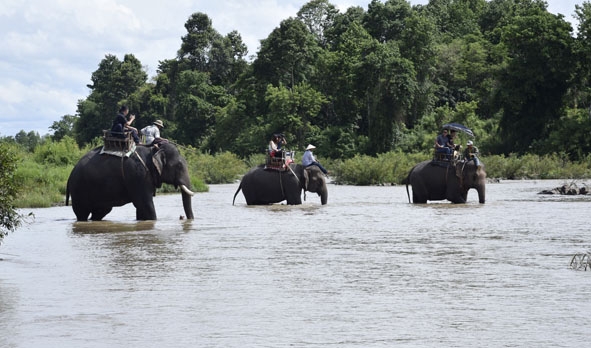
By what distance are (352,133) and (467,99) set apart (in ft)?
31.7

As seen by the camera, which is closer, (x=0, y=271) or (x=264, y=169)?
(x=0, y=271)

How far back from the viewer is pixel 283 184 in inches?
1118

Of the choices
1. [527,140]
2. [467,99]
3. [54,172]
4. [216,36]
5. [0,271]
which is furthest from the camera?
[216,36]

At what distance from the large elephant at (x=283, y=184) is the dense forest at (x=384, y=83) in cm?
2907

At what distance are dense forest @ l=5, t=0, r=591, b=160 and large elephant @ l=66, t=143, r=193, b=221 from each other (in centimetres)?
3590

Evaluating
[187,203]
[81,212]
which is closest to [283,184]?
[187,203]

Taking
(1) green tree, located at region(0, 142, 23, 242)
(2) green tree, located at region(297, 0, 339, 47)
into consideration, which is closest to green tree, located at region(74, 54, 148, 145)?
(2) green tree, located at region(297, 0, 339, 47)

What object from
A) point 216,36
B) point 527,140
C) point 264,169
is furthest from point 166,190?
point 216,36

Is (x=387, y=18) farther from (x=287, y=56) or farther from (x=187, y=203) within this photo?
(x=187, y=203)

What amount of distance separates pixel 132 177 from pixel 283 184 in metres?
7.03

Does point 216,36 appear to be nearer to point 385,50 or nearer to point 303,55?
point 303,55

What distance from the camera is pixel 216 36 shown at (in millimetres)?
95562

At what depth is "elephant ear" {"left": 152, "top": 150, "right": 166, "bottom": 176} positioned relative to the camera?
22109 mm

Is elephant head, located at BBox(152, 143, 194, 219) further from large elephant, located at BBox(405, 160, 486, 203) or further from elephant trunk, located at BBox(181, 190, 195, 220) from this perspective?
large elephant, located at BBox(405, 160, 486, 203)
